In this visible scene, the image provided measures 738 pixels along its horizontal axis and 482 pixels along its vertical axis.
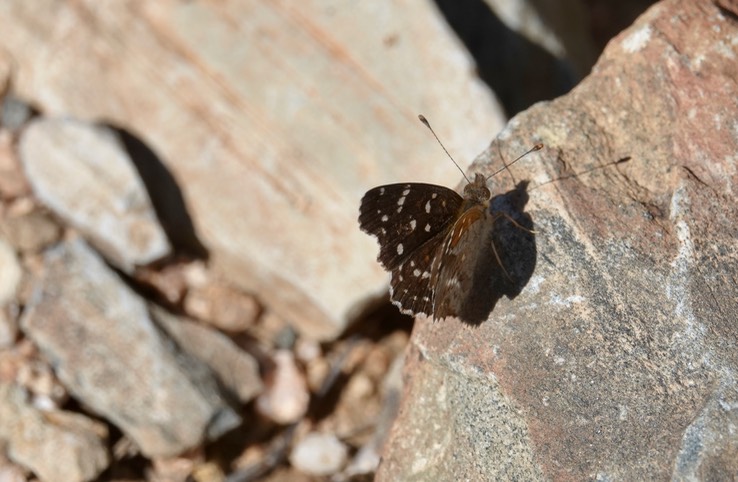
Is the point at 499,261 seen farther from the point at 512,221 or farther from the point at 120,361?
the point at 120,361

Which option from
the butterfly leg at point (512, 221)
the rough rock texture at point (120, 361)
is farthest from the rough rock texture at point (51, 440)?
the butterfly leg at point (512, 221)

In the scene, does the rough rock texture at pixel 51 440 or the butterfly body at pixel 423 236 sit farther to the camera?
the rough rock texture at pixel 51 440

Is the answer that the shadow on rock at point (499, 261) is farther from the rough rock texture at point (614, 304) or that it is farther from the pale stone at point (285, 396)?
the pale stone at point (285, 396)

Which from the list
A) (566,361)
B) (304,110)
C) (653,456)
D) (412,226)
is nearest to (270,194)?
(304,110)

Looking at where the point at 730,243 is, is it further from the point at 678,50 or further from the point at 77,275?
the point at 77,275

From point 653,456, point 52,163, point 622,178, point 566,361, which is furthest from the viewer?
point 52,163

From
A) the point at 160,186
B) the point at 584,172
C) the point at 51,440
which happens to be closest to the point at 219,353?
the point at 51,440
